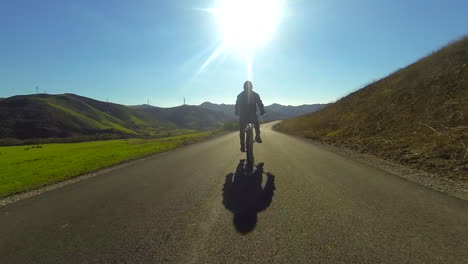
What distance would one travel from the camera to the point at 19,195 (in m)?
7.74

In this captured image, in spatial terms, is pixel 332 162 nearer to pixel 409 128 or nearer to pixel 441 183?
pixel 441 183

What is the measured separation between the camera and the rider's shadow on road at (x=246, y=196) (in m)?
4.21

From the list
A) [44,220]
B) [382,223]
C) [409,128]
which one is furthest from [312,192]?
[409,128]

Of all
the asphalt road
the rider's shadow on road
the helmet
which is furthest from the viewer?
the helmet

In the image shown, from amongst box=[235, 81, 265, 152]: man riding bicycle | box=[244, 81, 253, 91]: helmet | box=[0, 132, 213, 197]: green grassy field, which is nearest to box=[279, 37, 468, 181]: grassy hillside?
box=[235, 81, 265, 152]: man riding bicycle

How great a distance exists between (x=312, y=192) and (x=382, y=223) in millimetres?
1947

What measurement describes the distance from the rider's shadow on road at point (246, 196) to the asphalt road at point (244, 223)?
0.02 meters

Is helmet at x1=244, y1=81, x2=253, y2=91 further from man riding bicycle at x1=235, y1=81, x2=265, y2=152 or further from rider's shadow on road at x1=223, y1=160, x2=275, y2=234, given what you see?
rider's shadow on road at x1=223, y1=160, x2=275, y2=234

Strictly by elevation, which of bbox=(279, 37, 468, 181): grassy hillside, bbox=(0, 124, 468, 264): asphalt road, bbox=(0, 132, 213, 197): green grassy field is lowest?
bbox=(0, 132, 213, 197): green grassy field

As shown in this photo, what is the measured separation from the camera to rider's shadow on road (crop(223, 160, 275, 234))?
4215mm

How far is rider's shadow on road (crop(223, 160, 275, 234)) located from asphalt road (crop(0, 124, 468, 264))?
0.02 m

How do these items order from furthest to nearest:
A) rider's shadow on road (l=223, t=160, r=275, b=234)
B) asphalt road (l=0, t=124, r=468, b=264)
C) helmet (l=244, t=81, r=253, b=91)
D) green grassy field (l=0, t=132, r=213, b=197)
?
1. helmet (l=244, t=81, r=253, b=91)
2. green grassy field (l=0, t=132, r=213, b=197)
3. rider's shadow on road (l=223, t=160, r=275, b=234)
4. asphalt road (l=0, t=124, r=468, b=264)

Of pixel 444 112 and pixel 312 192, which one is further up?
pixel 444 112

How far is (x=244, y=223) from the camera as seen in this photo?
4.08 m
